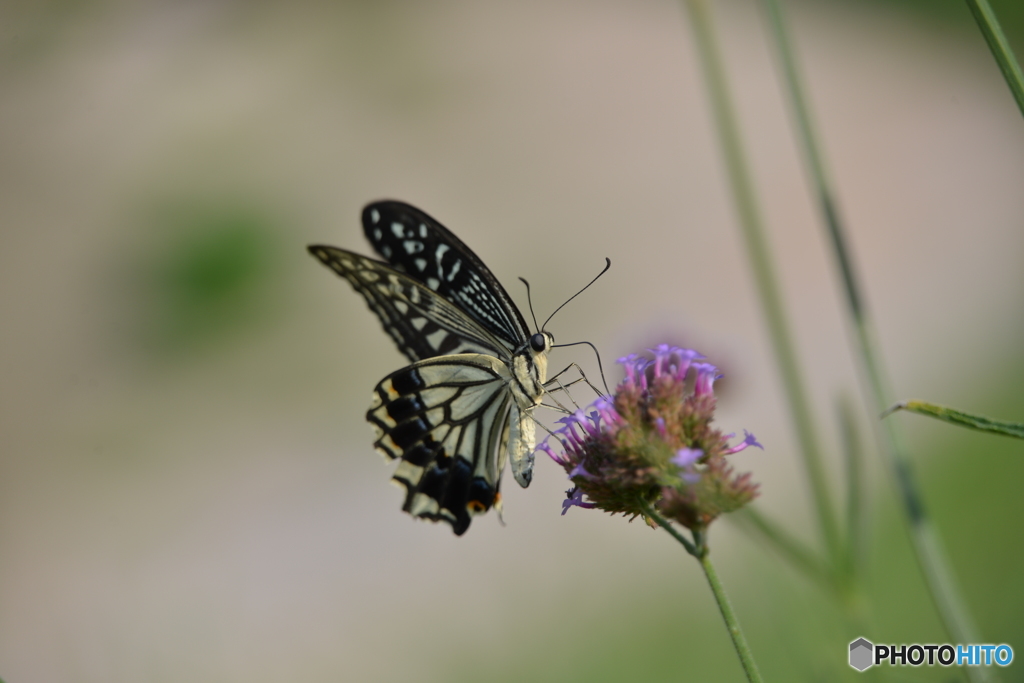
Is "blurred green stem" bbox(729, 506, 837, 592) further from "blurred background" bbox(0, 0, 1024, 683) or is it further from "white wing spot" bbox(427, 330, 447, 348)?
"white wing spot" bbox(427, 330, 447, 348)

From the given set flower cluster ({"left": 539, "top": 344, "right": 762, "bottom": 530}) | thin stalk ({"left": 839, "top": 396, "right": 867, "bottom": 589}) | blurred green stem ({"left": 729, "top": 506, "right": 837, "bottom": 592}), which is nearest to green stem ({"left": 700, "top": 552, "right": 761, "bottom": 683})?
flower cluster ({"left": 539, "top": 344, "right": 762, "bottom": 530})

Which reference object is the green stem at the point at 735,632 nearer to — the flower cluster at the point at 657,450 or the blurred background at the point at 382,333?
the flower cluster at the point at 657,450

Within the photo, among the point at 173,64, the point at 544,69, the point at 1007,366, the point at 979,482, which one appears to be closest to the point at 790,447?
the point at 979,482

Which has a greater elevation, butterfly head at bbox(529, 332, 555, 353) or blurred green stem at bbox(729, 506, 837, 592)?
butterfly head at bbox(529, 332, 555, 353)

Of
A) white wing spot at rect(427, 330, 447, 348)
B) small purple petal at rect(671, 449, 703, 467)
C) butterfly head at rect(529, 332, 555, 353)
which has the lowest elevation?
small purple petal at rect(671, 449, 703, 467)

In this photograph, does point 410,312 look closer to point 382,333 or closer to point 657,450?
point 657,450
